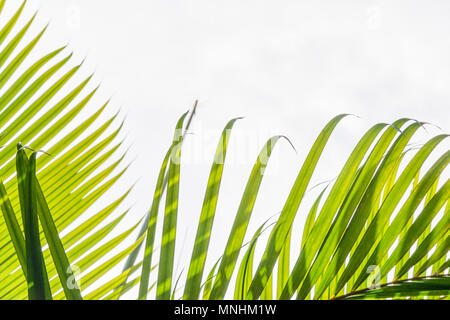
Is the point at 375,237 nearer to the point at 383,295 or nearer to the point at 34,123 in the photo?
the point at 383,295

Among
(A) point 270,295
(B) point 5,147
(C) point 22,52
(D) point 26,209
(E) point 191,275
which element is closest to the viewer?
(D) point 26,209

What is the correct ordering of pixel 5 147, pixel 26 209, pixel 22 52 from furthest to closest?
pixel 22 52 < pixel 5 147 < pixel 26 209

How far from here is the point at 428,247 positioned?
0.55 metres

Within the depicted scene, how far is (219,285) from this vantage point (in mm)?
491

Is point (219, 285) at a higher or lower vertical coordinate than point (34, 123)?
lower

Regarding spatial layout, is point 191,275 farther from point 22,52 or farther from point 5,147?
point 22,52

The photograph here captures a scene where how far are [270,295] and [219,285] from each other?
0.51 feet

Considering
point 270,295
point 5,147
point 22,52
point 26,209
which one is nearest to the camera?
point 26,209

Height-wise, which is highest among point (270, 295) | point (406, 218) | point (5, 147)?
point (5, 147)

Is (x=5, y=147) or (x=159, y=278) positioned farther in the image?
(x=5, y=147)

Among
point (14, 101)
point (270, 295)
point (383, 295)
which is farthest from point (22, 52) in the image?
point (383, 295)
